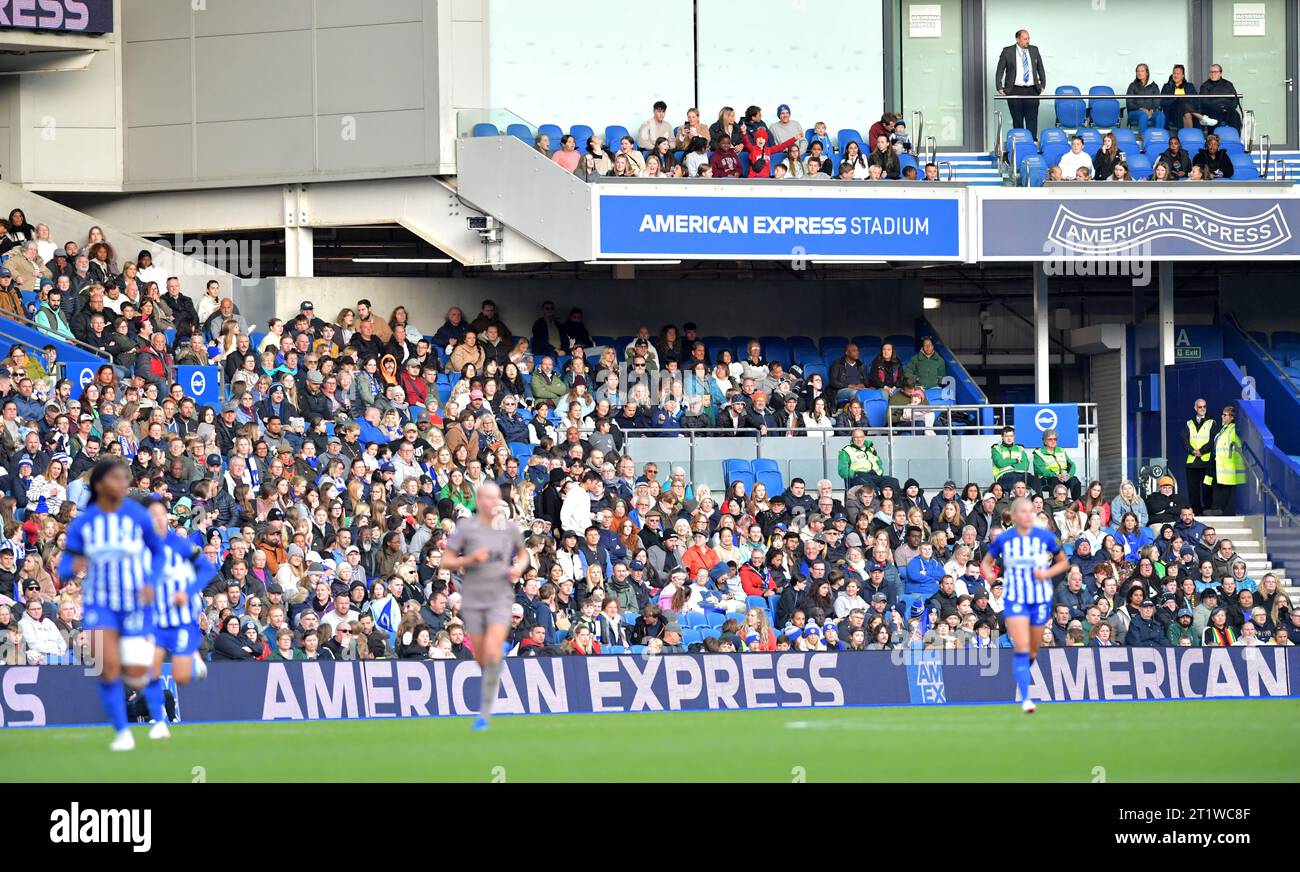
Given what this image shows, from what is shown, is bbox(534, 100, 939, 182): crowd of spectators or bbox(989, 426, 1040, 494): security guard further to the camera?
bbox(534, 100, 939, 182): crowd of spectators

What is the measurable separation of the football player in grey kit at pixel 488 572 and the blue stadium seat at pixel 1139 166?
1882 centimetres

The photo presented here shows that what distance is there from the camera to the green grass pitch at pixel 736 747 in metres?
17.8

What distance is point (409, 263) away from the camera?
32406mm

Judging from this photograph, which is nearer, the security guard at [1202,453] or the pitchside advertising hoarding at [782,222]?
the pitchside advertising hoarding at [782,222]

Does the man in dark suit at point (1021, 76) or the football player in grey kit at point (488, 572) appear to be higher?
the man in dark suit at point (1021, 76)

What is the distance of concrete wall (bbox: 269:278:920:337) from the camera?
30.3m

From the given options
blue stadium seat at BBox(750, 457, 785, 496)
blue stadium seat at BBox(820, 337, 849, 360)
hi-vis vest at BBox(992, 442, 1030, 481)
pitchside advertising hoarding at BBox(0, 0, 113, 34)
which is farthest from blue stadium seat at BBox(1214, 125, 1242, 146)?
pitchside advertising hoarding at BBox(0, 0, 113, 34)

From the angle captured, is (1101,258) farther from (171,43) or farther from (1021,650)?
(1021,650)

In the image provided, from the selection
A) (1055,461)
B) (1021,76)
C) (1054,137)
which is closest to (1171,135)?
(1054,137)

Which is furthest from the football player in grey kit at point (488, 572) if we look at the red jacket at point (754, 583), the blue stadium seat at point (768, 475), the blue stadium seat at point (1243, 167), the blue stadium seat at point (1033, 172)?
the blue stadium seat at point (1243, 167)

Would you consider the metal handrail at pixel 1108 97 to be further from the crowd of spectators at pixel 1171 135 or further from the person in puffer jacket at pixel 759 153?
the person in puffer jacket at pixel 759 153

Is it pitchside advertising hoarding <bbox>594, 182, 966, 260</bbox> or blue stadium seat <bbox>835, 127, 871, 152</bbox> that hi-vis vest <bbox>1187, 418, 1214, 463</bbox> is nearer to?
pitchside advertising hoarding <bbox>594, 182, 966, 260</bbox>

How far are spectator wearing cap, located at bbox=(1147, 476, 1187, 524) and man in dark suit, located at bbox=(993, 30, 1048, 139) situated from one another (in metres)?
7.18

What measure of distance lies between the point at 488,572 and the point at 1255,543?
1704cm
